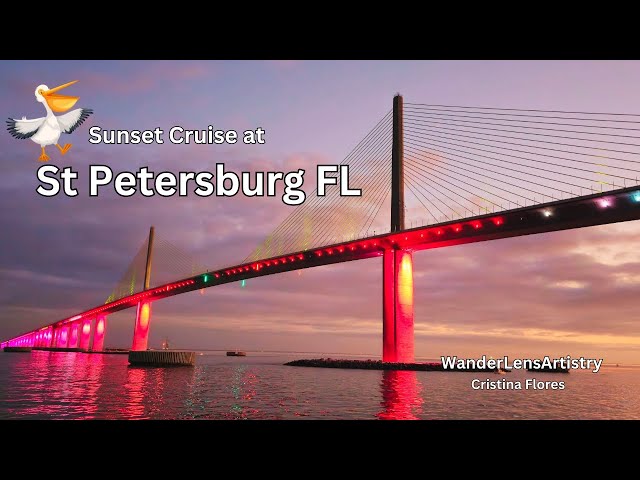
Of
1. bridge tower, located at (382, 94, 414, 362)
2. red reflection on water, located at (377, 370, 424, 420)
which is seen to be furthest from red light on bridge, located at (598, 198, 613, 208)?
red reflection on water, located at (377, 370, 424, 420)

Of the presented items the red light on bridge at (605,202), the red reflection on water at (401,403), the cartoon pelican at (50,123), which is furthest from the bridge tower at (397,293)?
the cartoon pelican at (50,123)

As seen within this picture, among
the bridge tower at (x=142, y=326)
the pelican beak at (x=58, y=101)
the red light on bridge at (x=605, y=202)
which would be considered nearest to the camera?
the pelican beak at (x=58, y=101)

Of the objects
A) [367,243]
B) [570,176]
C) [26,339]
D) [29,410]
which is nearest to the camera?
[29,410]

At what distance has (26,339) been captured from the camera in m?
178

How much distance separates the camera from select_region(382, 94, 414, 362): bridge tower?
1784 inches

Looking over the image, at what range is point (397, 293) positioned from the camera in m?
45.4

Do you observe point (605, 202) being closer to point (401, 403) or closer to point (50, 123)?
point (401, 403)

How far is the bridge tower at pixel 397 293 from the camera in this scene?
4531 cm

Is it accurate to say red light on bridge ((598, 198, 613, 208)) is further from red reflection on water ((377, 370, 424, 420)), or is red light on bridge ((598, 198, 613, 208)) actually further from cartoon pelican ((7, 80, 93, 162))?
cartoon pelican ((7, 80, 93, 162))

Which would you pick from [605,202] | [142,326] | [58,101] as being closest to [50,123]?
[58,101]

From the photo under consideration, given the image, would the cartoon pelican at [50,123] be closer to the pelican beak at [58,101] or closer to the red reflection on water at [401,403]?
the pelican beak at [58,101]
